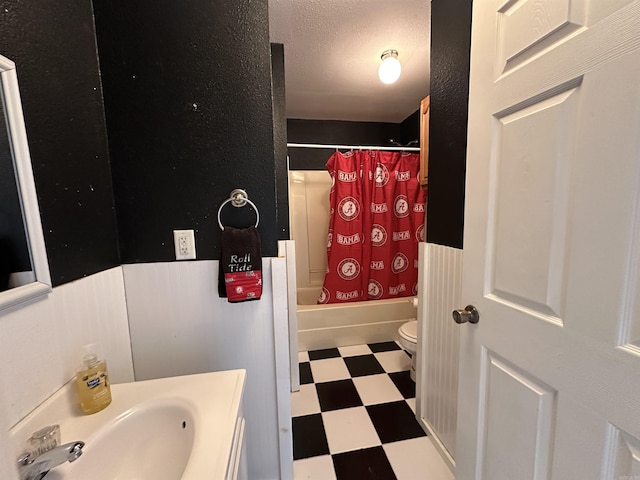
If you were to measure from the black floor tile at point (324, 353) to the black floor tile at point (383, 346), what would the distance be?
0.33 metres

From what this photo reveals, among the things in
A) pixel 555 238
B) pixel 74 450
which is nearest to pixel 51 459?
pixel 74 450

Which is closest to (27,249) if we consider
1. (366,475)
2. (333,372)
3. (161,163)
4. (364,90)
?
(161,163)

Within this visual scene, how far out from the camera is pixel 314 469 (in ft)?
4.19

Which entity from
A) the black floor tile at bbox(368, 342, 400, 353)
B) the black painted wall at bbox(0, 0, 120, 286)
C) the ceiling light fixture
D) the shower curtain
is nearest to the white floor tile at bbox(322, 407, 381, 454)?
the black floor tile at bbox(368, 342, 400, 353)

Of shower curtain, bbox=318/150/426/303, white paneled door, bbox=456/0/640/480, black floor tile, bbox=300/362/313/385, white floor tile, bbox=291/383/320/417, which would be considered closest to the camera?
white paneled door, bbox=456/0/640/480

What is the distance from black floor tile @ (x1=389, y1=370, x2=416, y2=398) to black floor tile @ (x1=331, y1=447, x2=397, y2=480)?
0.50m

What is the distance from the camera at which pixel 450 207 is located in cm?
120

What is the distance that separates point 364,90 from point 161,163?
1.97m

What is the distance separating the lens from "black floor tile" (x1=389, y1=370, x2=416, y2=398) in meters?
1.79

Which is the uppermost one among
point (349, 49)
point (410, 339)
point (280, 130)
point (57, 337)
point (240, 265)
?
point (349, 49)

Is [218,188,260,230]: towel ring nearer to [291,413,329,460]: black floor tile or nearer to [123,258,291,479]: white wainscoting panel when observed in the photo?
[123,258,291,479]: white wainscoting panel

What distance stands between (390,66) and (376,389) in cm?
223

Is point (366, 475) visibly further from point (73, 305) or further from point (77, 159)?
point (77, 159)

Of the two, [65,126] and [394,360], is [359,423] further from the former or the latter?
[65,126]
